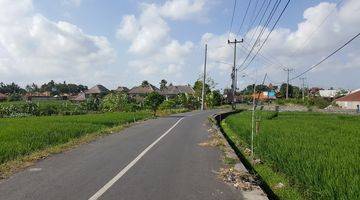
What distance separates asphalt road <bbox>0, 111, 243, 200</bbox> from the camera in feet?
29.5

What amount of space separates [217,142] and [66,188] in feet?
33.6

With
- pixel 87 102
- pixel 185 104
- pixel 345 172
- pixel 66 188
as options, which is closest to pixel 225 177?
pixel 345 172

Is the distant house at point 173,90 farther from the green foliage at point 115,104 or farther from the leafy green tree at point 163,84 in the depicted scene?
the green foliage at point 115,104

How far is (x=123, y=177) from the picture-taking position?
10.7 meters

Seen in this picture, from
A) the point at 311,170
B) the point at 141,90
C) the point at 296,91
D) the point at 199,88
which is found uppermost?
the point at 296,91

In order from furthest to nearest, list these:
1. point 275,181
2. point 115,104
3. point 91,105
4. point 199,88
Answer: point 199,88
point 115,104
point 91,105
point 275,181

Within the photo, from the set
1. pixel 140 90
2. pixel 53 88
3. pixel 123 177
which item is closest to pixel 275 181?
pixel 123 177

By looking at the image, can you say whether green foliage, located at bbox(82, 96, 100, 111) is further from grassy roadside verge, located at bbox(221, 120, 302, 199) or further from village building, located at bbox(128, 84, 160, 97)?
village building, located at bbox(128, 84, 160, 97)

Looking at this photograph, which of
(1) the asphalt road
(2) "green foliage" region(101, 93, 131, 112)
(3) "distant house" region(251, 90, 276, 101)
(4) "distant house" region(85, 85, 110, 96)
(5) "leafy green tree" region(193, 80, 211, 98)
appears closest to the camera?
(1) the asphalt road

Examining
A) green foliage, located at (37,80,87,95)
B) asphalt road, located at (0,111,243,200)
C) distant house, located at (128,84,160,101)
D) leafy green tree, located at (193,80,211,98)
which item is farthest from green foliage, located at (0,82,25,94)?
asphalt road, located at (0,111,243,200)

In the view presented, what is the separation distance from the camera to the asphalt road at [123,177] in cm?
898

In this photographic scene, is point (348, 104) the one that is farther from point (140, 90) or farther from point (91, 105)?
point (91, 105)

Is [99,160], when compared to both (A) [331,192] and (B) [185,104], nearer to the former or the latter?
(A) [331,192]

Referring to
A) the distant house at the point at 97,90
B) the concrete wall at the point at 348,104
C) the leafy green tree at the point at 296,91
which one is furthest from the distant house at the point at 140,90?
the concrete wall at the point at 348,104
